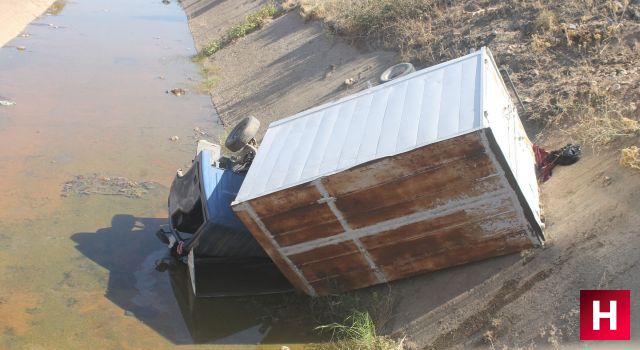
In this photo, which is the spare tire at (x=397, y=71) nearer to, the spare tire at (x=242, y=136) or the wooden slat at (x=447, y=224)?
Answer: the spare tire at (x=242, y=136)

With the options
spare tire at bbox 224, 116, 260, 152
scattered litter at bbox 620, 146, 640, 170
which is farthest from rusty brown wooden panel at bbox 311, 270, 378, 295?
scattered litter at bbox 620, 146, 640, 170

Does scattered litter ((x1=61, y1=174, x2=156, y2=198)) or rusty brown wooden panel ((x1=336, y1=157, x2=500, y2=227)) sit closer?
rusty brown wooden panel ((x1=336, y1=157, x2=500, y2=227))

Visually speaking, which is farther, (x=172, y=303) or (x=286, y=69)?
(x=286, y=69)

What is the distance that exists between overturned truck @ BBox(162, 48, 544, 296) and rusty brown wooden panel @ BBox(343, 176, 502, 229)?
1 cm

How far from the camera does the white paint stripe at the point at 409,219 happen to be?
614 centimetres

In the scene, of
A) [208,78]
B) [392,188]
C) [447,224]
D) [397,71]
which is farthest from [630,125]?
[208,78]

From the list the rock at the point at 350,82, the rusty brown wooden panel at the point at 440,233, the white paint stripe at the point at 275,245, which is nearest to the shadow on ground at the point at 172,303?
the white paint stripe at the point at 275,245

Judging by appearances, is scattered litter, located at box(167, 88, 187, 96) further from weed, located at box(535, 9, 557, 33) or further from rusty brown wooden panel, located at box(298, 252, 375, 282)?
rusty brown wooden panel, located at box(298, 252, 375, 282)

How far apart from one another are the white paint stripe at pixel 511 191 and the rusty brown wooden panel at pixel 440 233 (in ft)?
0.20

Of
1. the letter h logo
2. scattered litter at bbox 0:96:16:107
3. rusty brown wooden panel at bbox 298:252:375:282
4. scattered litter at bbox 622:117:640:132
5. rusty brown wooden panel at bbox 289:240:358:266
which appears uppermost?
scattered litter at bbox 0:96:16:107

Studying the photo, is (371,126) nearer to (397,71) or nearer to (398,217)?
(398,217)

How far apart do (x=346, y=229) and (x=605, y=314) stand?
2599 millimetres

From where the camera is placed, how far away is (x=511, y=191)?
19.9ft

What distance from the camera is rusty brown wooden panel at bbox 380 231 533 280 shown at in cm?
657
